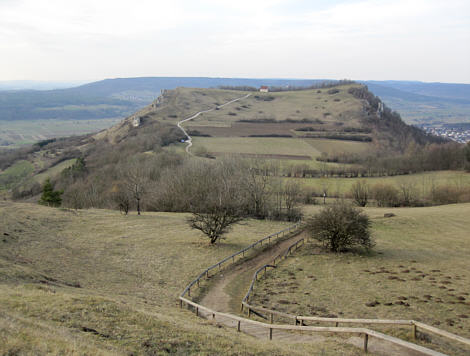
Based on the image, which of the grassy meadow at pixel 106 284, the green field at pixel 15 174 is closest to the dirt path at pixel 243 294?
the grassy meadow at pixel 106 284

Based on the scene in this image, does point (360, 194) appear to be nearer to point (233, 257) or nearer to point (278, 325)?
point (233, 257)

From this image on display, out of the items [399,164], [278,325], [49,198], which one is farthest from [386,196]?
[278,325]

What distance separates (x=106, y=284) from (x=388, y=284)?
1957cm

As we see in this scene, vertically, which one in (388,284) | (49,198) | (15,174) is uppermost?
(388,284)

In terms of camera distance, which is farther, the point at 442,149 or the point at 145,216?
the point at 442,149

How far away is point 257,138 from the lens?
446 feet

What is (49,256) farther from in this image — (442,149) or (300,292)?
(442,149)

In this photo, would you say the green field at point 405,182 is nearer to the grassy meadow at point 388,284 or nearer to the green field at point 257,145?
the green field at point 257,145

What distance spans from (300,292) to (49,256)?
19.8 m

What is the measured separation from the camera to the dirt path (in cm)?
1548

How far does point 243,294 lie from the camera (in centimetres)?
2619

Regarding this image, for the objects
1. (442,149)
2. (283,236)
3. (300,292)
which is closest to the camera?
(300,292)

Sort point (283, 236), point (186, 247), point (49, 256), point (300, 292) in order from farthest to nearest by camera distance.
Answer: point (283, 236) → point (186, 247) → point (49, 256) → point (300, 292)

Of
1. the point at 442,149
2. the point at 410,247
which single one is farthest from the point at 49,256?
the point at 442,149
